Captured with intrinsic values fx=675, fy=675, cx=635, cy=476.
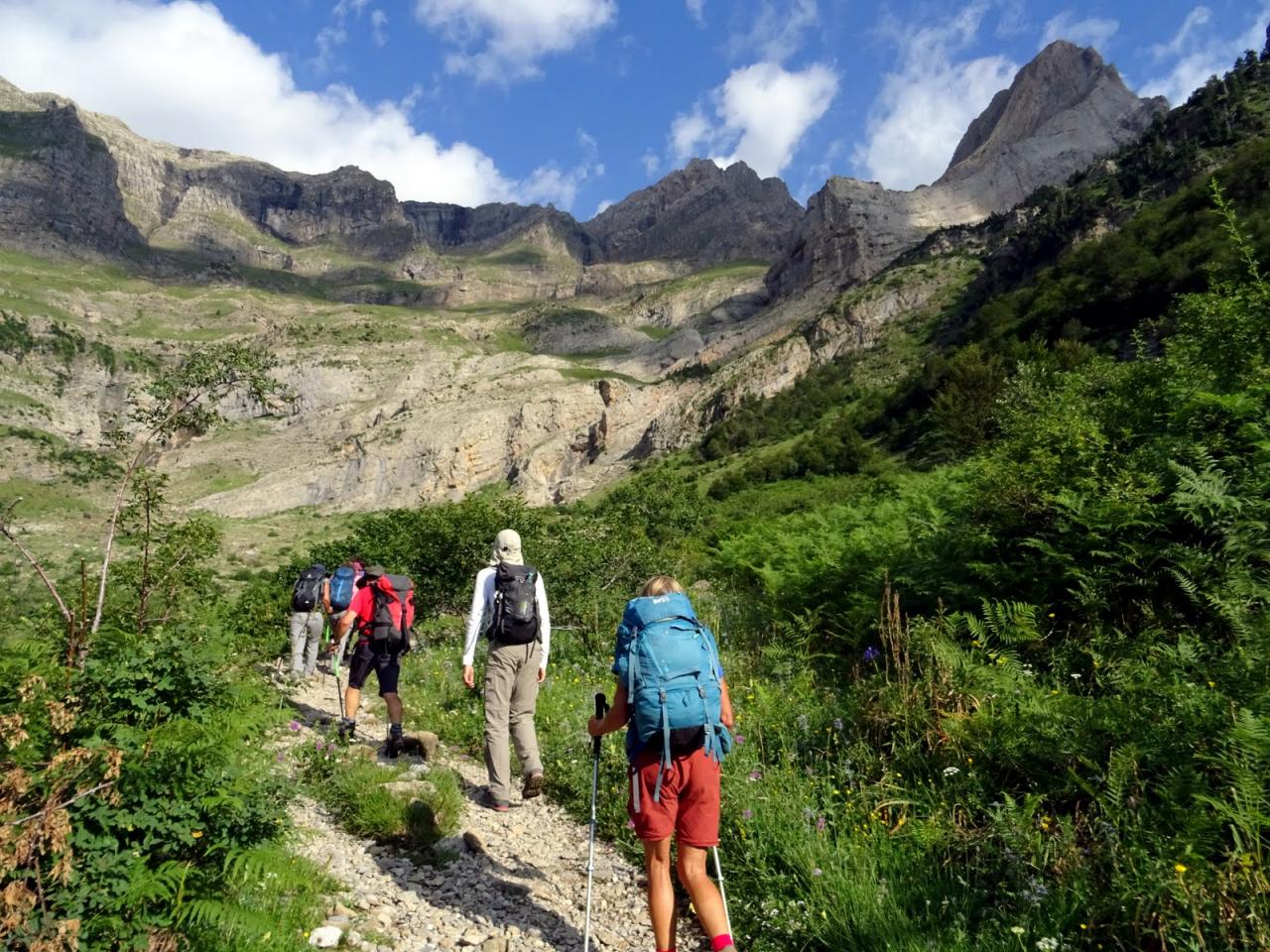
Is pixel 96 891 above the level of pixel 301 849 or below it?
above

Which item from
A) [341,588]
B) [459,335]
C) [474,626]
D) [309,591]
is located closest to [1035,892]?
[474,626]

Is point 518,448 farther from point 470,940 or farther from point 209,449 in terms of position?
point 470,940

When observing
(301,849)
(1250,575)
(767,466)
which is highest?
(767,466)

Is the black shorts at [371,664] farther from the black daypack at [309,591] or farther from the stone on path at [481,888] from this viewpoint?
the black daypack at [309,591]

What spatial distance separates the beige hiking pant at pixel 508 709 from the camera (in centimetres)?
582

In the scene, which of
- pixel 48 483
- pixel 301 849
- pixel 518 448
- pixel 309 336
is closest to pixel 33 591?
pixel 301 849

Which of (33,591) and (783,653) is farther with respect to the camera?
(33,591)

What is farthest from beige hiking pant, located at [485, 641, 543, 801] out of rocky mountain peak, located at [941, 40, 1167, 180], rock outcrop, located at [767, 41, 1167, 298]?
rocky mountain peak, located at [941, 40, 1167, 180]

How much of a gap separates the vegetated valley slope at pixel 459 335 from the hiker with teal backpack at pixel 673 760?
72025 millimetres

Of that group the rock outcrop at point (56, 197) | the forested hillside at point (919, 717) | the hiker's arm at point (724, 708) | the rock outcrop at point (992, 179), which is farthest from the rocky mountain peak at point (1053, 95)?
the rock outcrop at point (56, 197)

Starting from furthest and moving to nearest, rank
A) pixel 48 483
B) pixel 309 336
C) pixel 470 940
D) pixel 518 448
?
pixel 309 336
pixel 518 448
pixel 48 483
pixel 470 940

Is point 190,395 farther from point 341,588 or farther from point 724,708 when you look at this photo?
point 724,708

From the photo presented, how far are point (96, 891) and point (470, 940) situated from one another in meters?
1.93

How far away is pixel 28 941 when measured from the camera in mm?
2453
